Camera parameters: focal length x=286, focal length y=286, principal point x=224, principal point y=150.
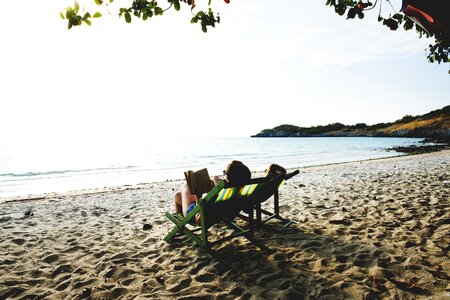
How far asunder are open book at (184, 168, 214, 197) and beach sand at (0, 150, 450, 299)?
2.77ft

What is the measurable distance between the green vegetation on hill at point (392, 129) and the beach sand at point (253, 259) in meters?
72.9

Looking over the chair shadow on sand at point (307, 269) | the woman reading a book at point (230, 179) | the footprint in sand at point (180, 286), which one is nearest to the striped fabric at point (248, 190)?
the woman reading a book at point (230, 179)

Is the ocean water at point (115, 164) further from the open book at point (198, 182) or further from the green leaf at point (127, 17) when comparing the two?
the green leaf at point (127, 17)

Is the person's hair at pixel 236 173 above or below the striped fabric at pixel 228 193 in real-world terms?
above

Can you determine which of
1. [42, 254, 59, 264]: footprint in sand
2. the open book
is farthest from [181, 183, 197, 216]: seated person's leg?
[42, 254, 59, 264]: footprint in sand

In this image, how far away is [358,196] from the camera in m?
7.02

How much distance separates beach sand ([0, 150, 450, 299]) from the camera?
288 cm

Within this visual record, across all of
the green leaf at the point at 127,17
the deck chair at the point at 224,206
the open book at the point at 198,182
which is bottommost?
the deck chair at the point at 224,206

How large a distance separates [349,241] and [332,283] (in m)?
1.25

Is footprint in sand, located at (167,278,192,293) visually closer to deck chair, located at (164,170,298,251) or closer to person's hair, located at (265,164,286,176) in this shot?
deck chair, located at (164,170,298,251)

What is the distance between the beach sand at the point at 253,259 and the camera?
2875mm

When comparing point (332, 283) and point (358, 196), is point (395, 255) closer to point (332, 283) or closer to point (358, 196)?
point (332, 283)

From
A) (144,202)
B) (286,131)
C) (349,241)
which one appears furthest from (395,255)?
(286,131)

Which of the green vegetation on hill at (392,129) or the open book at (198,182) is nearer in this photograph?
the open book at (198,182)
